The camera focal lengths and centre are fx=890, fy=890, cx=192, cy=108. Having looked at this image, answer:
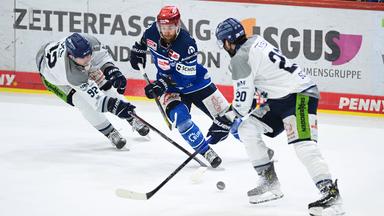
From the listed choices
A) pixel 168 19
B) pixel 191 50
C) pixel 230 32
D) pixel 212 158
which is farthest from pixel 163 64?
pixel 230 32

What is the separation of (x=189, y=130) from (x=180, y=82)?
44 centimetres

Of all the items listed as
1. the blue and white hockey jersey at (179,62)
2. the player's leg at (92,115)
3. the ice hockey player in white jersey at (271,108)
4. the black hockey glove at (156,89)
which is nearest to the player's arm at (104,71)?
the player's leg at (92,115)

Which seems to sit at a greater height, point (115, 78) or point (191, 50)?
point (191, 50)

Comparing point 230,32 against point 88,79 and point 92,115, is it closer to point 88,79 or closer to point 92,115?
point 88,79

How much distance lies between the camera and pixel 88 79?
281 inches

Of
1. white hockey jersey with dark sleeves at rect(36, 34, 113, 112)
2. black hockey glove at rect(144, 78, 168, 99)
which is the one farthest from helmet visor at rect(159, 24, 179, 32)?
white hockey jersey with dark sleeves at rect(36, 34, 113, 112)

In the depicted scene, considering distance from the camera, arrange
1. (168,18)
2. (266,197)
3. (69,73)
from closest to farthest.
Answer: (266,197) → (168,18) → (69,73)

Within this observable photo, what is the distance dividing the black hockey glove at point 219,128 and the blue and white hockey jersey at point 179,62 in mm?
521

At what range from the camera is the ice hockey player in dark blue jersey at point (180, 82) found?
6738 millimetres

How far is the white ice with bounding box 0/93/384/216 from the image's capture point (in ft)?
19.4

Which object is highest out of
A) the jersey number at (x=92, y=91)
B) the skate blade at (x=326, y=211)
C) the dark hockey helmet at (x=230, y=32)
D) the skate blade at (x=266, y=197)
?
the dark hockey helmet at (x=230, y=32)

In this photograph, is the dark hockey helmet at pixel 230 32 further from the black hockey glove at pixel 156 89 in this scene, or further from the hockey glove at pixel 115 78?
the hockey glove at pixel 115 78

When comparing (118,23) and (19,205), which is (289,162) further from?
(118,23)

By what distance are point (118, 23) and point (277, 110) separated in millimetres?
3832
